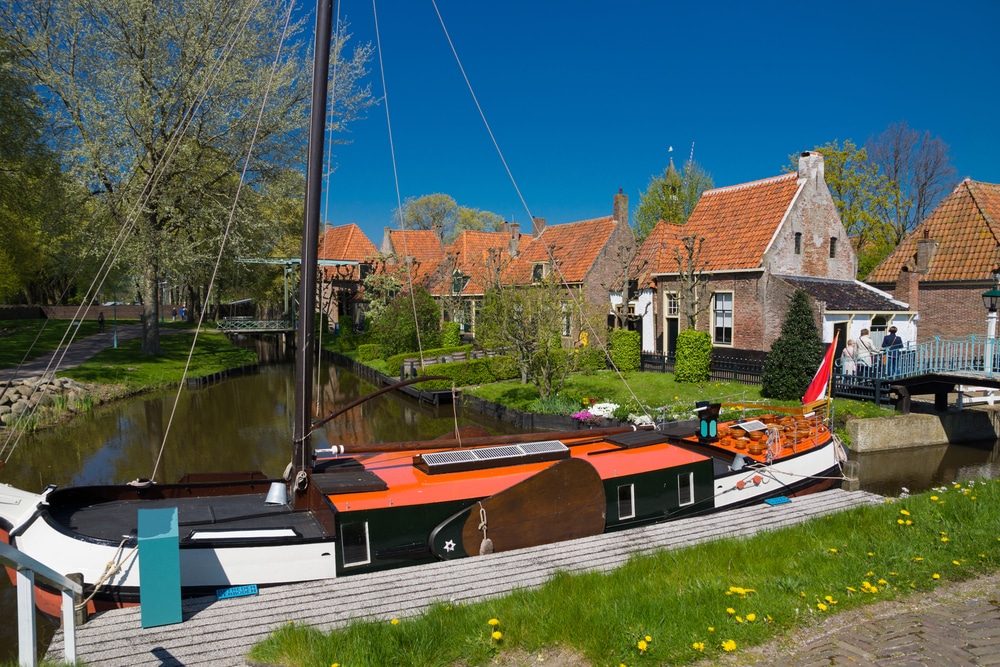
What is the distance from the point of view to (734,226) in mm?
29234

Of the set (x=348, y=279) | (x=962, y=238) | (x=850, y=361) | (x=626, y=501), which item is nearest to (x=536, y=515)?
(x=626, y=501)

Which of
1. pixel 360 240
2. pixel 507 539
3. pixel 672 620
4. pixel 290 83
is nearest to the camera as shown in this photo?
pixel 672 620

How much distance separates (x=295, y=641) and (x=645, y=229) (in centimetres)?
4950

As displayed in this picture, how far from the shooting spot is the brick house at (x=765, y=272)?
25.8m

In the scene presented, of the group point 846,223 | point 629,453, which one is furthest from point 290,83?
point 846,223

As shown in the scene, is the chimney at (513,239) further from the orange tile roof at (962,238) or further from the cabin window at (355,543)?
the cabin window at (355,543)

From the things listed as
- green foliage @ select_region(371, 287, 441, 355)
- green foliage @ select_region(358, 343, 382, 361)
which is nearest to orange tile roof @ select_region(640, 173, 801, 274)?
green foliage @ select_region(371, 287, 441, 355)

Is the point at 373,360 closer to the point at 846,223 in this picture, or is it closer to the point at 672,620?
the point at 672,620

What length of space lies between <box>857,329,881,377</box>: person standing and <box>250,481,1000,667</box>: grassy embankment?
1346 centimetres

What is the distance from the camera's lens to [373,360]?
3500 centimetres

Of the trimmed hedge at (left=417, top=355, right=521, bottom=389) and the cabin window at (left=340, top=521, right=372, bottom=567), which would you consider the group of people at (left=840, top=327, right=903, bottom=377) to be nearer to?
the trimmed hedge at (left=417, top=355, right=521, bottom=389)

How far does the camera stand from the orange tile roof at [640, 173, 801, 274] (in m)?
27.3

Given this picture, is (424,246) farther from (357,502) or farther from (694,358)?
(357,502)

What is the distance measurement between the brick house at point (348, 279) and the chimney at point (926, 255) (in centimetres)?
3430
